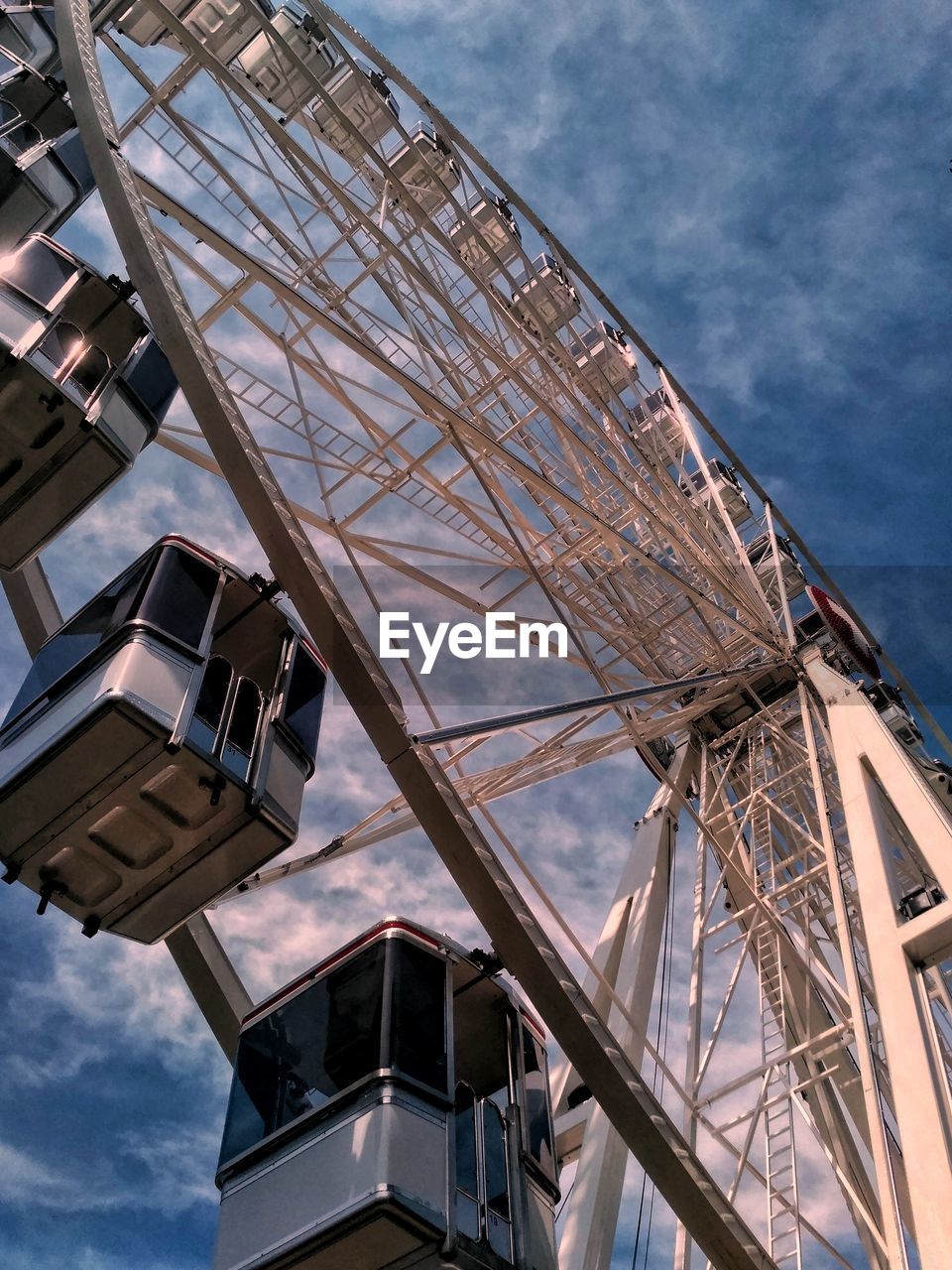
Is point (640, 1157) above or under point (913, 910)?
under

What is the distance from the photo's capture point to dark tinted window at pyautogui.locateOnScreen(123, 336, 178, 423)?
31.9 feet

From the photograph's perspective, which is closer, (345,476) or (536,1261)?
(536,1261)

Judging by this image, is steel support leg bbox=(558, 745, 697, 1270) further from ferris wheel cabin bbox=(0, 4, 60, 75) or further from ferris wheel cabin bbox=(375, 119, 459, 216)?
ferris wheel cabin bbox=(0, 4, 60, 75)

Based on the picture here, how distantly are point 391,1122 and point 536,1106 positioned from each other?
180 cm

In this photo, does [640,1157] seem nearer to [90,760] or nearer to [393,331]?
[90,760]

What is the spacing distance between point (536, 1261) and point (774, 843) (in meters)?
9.63

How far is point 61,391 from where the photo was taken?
28.9ft

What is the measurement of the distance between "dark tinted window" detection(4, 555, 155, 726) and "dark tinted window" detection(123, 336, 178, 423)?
1.48 meters

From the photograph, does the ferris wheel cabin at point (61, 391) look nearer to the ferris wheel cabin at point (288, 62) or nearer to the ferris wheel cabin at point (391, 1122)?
the ferris wheel cabin at point (391, 1122)

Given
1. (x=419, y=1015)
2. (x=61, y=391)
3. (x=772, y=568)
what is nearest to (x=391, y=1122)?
(x=419, y=1015)

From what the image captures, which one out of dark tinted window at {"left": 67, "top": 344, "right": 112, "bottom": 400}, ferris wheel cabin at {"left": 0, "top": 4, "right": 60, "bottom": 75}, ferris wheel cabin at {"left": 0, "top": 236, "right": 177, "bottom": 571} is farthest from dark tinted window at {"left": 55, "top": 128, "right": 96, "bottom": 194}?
dark tinted window at {"left": 67, "top": 344, "right": 112, "bottom": 400}

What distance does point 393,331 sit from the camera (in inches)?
507

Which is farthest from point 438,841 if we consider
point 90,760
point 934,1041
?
point 934,1041

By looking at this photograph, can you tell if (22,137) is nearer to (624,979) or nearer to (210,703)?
(210,703)
